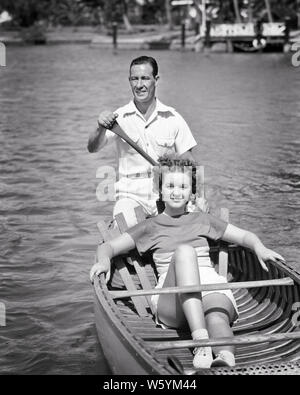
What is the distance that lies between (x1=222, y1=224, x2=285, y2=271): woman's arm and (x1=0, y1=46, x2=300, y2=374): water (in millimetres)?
1529

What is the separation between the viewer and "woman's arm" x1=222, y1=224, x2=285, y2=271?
233 inches

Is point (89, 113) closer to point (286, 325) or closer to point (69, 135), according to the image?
point (69, 135)

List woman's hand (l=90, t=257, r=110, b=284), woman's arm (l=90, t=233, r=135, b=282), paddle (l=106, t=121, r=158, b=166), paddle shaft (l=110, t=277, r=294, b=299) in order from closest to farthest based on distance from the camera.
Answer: paddle shaft (l=110, t=277, r=294, b=299), woman's hand (l=90, t=257, r=110, b=284), woman's arm (l=90, t=233, r=135, b=282), paddle (l=106, t=121, r=158, b=166)

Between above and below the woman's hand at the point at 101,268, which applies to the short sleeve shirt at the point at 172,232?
above

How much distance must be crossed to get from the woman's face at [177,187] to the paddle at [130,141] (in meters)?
0.93

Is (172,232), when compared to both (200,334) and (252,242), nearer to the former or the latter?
(252,242)

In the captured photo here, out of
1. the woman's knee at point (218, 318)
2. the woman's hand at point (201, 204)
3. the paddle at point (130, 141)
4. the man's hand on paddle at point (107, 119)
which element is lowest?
the woman's knee at point (218, 318)

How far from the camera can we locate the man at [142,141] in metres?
6.91

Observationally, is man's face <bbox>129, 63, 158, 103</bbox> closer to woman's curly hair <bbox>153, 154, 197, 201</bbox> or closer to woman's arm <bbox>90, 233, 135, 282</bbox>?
woman's curly hair <bbox>153, 154, 197, 201</bbox>

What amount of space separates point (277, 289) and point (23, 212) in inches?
241

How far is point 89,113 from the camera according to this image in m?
23.0

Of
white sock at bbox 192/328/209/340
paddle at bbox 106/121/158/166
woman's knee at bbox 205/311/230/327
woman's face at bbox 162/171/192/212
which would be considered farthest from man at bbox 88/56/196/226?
white sock at bbox 192/328/209/340

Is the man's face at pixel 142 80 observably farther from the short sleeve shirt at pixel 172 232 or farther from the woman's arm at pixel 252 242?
the woman's arm at pixel 252 242

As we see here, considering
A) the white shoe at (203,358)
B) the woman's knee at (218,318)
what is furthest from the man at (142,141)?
the white shoe at (203,358)
